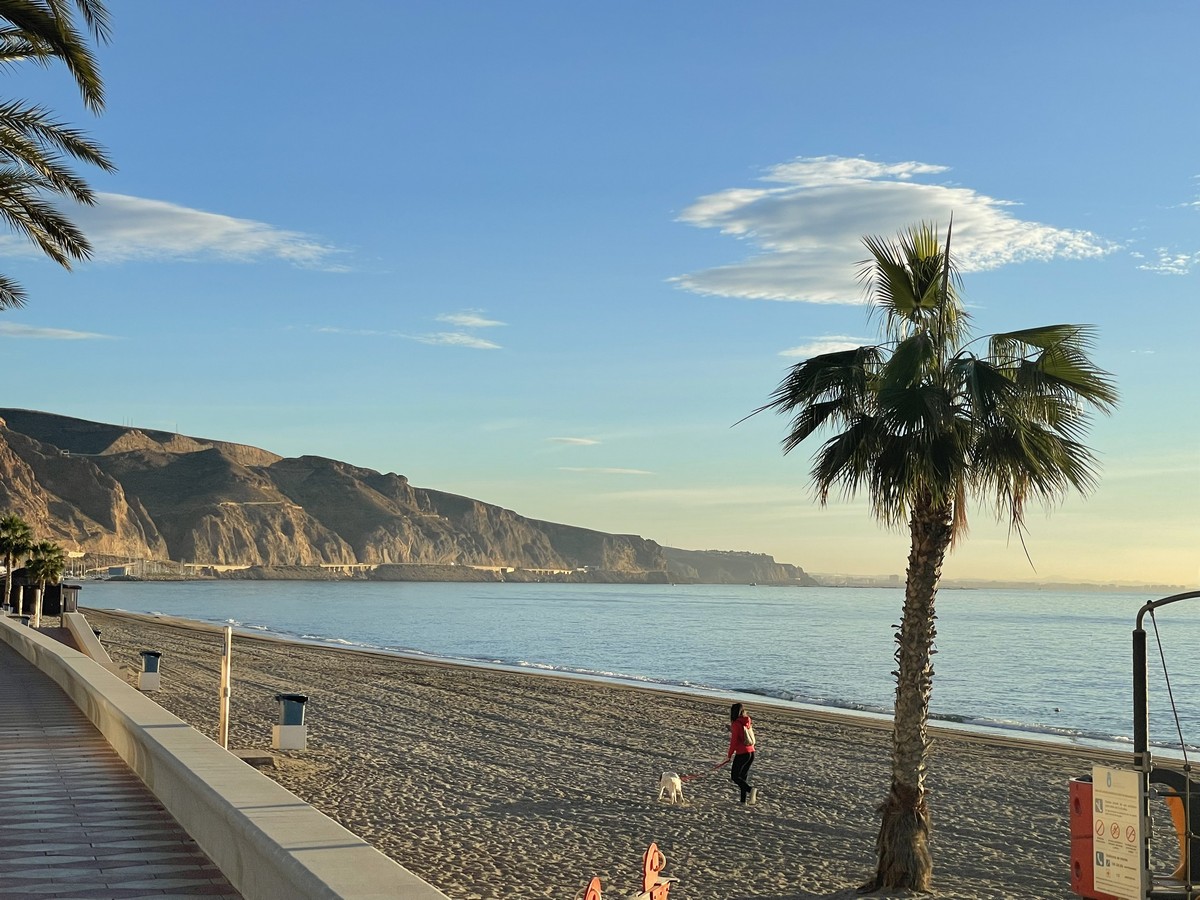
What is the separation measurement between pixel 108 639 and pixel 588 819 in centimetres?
3808

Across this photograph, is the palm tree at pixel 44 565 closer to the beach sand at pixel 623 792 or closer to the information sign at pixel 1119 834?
the beach sand at pixel 623 792

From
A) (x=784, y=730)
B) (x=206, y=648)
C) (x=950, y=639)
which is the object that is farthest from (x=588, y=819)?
(x=950, y=639)

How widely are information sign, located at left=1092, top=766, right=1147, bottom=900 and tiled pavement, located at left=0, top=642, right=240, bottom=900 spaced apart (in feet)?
14.6

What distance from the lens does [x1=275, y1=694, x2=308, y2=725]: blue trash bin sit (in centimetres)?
1566

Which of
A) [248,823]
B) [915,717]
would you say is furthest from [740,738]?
[248,823]

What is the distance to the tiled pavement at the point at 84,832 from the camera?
5.52 meters

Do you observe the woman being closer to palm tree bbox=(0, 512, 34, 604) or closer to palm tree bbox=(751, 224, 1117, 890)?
palm tree bbox=(751, 224, 1117, 890)

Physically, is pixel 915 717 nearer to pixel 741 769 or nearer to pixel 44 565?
pixel 741 769

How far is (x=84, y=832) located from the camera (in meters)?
6.62

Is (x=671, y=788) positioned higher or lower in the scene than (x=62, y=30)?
lower

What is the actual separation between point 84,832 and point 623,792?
960cm

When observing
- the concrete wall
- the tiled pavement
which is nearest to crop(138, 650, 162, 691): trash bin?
the tiled pavement

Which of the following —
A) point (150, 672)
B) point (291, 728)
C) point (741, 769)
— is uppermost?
point (150, 672)

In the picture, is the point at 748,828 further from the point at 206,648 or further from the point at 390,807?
the point at 206,648
